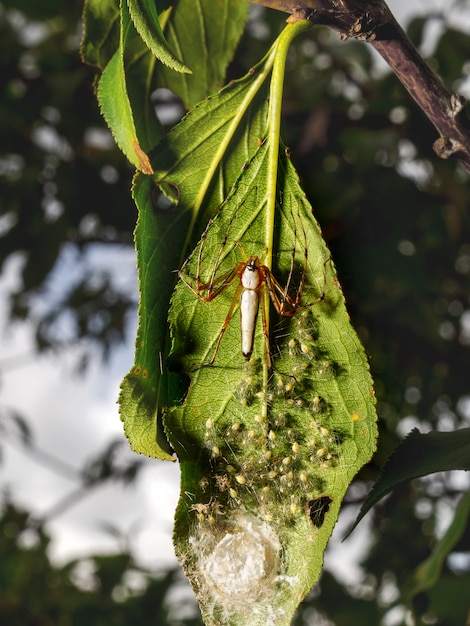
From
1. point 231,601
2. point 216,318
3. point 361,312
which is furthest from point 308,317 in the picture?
point 361,312

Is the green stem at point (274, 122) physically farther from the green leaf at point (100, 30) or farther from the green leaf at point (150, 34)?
the green leaf at point (100, 30)

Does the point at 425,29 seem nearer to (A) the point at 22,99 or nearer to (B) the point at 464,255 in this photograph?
(B) the point at 464,255

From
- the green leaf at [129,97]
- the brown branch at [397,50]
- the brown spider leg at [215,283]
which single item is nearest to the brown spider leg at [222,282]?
the brown spider leg at [215,283]

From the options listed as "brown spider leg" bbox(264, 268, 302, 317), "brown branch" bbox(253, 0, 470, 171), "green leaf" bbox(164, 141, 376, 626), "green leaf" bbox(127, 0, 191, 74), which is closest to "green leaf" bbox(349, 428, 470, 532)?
"green leaf" bbox(164, 141, 376, 626)

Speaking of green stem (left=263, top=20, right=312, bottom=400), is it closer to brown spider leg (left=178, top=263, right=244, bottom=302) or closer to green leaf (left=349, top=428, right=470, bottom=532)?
brown spider leg (left=178, top=263, right=244, bottom=302)

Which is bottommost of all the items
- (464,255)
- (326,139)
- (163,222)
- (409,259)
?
(464,255)

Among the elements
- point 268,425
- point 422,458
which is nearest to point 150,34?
point 268,425
